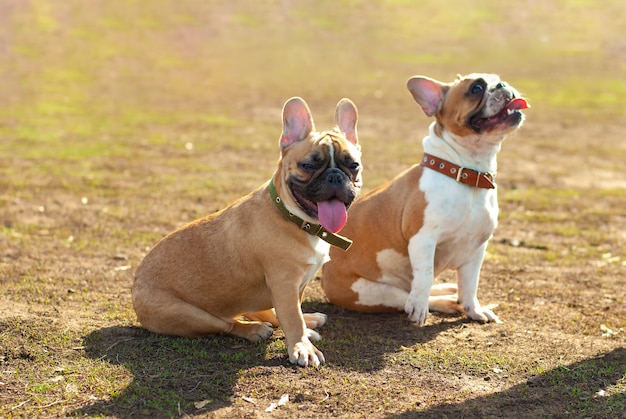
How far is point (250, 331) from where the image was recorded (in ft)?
20.6

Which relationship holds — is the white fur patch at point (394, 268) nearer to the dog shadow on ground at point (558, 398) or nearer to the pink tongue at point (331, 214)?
the pink tongue at point (331, 214)

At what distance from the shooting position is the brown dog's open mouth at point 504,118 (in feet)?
21.3

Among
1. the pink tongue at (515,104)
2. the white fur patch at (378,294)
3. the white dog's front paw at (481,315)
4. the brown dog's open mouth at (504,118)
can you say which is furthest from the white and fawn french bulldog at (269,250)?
the white dog's front paw at (481,315)

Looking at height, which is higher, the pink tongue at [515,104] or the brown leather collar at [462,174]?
the pink tongue at [515,104]

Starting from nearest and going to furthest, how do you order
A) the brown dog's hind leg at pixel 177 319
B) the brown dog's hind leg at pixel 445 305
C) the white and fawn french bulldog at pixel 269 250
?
the white and fawn french bulldog at pixel 269 250
the brown dog's hind leg at pixel 177 319
the brown dog's hind leg at pixel 445 305

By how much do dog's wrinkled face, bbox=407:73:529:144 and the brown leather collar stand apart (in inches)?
11.5

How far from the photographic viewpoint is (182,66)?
1252 inches

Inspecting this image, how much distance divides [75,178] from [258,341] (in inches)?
334

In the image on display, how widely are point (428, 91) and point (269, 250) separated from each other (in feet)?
7.11

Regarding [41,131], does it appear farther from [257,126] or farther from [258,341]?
[258,341]

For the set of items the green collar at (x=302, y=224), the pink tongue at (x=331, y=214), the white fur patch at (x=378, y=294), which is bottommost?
the white fur patch at (x=378, y=294)

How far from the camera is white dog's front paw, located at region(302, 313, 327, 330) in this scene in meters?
6.66

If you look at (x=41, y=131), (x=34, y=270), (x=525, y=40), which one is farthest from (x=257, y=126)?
(x=525, y=40)

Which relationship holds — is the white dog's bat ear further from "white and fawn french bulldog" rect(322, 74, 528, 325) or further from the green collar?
the green collar
